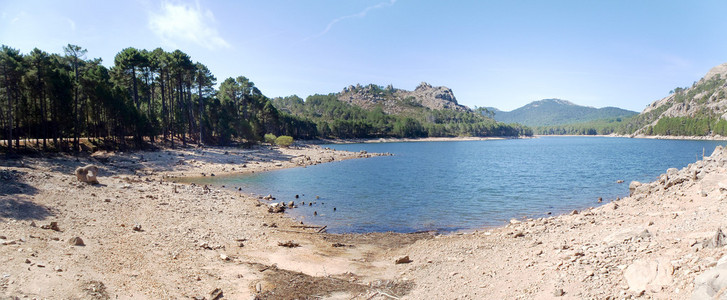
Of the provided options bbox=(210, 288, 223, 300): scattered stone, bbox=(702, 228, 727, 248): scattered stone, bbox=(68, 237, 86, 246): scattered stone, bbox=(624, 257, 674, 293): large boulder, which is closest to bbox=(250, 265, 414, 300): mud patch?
bbox=(210, 288, 223, 300): scattered stone

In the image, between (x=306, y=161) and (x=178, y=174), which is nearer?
(x=178, y=174)

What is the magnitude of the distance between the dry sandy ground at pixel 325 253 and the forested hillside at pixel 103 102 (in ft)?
81.6

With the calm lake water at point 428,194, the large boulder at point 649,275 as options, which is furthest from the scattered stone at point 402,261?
the large boulder at point 649,275

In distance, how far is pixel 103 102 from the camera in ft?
170

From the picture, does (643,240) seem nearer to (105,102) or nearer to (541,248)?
(541,248)

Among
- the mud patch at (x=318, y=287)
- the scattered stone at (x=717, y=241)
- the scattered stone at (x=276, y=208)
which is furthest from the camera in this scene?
the scattered stone at (x=276, y=208)

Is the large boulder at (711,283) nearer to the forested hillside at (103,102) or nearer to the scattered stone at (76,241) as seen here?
the scattered stone at (76,241)

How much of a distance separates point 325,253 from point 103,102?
50725mm

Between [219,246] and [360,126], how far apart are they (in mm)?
173017

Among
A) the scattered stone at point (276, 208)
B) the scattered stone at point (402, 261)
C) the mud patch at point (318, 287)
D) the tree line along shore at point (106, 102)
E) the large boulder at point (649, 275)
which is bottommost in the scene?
the scattered stone at point (276, 208)

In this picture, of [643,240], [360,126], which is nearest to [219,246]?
[643,240]

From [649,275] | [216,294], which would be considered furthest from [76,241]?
[649,275]

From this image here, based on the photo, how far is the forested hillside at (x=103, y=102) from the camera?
40.2 metres

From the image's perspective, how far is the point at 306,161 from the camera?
69.3 m
